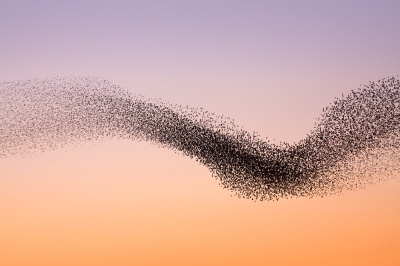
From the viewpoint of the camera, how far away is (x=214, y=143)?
358cm

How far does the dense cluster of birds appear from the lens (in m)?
3.52

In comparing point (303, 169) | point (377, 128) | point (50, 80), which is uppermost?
point (50, 80)

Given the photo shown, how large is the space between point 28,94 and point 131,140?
2.92 ft

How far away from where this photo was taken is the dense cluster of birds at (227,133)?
3.52 m

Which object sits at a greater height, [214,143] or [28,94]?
[28,94]

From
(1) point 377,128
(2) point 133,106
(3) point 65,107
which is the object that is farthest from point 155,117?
(1) point 377,128

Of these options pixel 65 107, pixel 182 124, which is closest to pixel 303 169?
pixel 182 124

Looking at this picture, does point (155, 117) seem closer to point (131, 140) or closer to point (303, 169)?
point (131, 140)

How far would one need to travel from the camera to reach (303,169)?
3531mm

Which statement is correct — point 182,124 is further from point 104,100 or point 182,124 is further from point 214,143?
point 104,100

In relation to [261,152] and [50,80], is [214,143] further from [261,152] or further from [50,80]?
[50,80]

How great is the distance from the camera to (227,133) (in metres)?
3.57

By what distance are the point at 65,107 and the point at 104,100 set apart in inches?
12.3

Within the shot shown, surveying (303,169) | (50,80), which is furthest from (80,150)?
(303,169)
